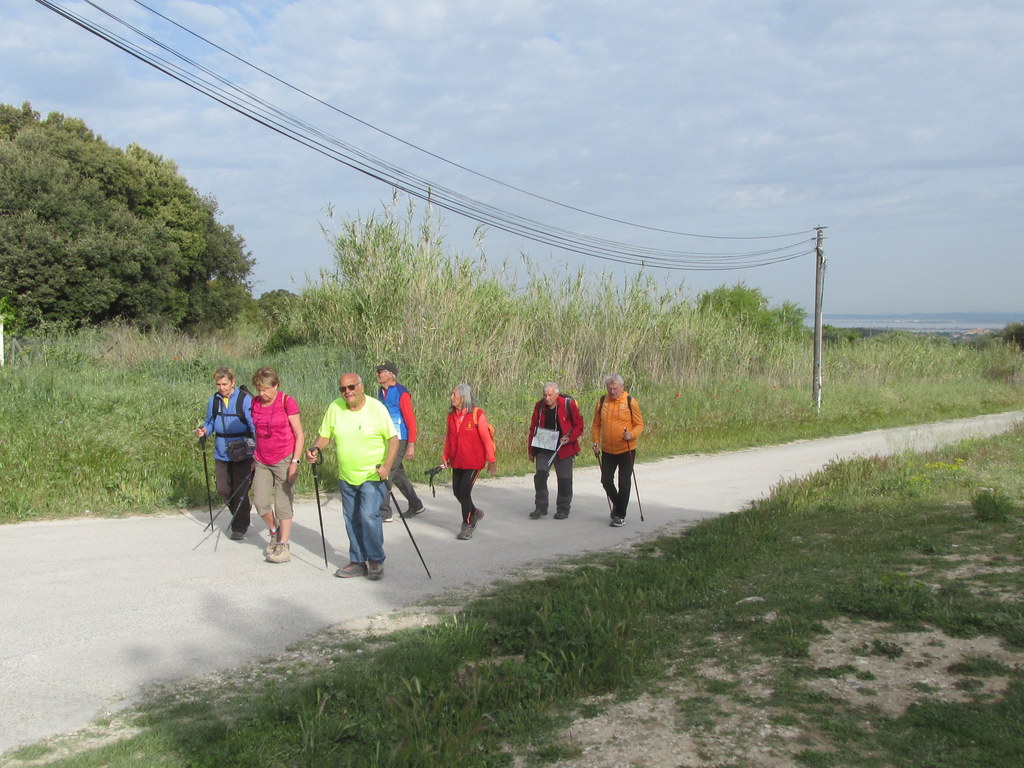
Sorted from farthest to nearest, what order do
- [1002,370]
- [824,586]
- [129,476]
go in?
[1002,370], [129,476], [824,586]

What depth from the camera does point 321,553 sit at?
8.80 metres

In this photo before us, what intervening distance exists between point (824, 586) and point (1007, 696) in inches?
87.9

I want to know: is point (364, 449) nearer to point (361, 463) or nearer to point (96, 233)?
point (361, 463)

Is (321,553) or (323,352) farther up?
(323,352)

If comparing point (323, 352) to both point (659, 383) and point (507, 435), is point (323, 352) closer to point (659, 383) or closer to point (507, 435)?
point (507, 435)


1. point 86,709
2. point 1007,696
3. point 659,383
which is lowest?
point 86,709

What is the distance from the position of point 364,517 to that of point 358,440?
2.25 ft

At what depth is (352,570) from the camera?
306 inches

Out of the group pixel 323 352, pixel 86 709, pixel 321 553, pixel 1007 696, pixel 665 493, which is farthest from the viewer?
pixel 323 352

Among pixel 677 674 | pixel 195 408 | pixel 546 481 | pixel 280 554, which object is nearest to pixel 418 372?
pixel 195 408

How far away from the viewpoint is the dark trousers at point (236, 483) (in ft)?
29.5

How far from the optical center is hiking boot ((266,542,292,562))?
8227 mm

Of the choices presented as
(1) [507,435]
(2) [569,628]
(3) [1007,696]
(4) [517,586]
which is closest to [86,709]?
(2) [569,628]

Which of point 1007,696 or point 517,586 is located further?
point 517,586
